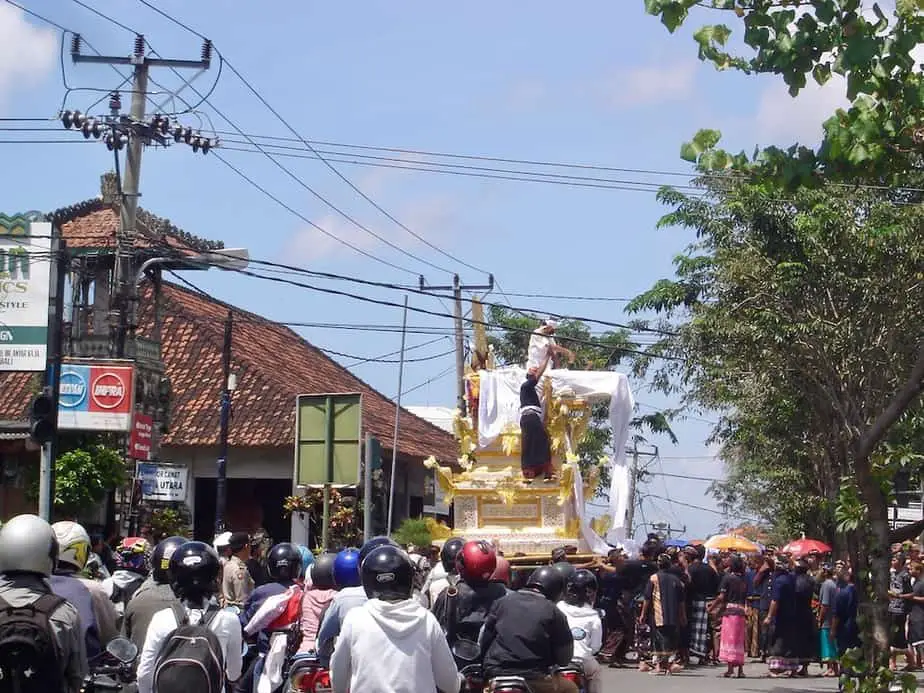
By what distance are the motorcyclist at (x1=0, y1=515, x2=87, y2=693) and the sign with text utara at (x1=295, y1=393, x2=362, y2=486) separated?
9584 millimetres

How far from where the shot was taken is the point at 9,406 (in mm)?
32438

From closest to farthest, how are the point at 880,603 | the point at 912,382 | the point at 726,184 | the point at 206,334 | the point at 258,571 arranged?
the point at 912,382 → the point at 880,603 → the point at 258,571 → the point at 726,184 → the point at 206,334

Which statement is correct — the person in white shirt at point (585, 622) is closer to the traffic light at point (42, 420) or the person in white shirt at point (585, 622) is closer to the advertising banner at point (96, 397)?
the traffic light at point (42, 420)

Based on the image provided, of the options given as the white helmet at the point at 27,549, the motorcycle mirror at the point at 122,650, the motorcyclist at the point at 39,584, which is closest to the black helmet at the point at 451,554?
the motorcycle mirror at the point at 122,650

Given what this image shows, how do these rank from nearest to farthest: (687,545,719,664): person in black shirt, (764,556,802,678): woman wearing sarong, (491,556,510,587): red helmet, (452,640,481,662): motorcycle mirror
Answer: (452,640,481,662): motorcycle mirror, (491,556,510,587): red helmet, (764,556,802,678): woman wearing sarong, (687,545,719,664): person in black shirt

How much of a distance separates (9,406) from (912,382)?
1003 inches

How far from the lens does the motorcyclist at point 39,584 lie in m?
6.32

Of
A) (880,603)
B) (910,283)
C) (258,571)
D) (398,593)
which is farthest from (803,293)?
(398,593)

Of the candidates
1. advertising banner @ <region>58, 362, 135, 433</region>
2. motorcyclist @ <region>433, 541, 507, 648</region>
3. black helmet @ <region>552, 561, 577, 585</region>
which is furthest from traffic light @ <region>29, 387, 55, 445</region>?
motorcyclist @ <region>433, 541, 507, 648</region>

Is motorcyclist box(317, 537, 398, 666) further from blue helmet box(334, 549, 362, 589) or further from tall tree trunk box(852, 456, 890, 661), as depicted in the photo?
tall tree trunk box(852, 456, 890, 661)

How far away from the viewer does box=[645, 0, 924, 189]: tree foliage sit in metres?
8.91

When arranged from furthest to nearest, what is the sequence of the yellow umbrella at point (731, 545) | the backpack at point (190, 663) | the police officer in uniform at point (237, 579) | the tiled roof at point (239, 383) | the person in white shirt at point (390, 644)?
the yellow umbrella at point (731, 545), the tiled roof at point (239, 383), the police officer in uniform at point (237, 579), the person in white shirt at point (390, 644), the backpack at point (190, 663)

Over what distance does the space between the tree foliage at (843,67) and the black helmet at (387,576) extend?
3.74 m

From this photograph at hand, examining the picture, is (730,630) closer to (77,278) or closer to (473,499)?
(473,499)
